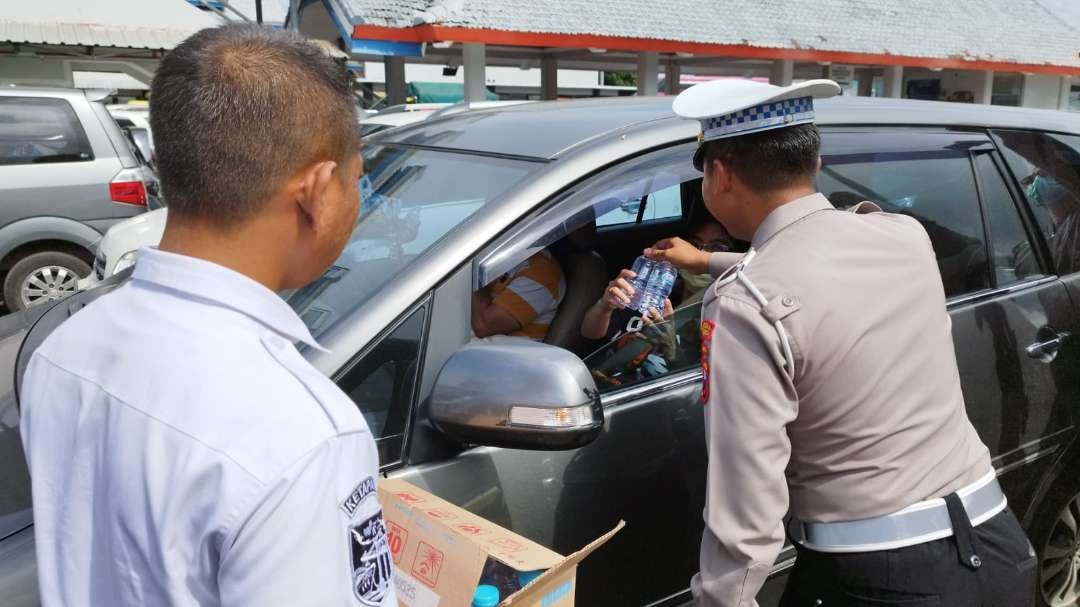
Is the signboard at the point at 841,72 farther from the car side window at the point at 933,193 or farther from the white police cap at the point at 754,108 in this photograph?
the white police cap at the point at 754,108

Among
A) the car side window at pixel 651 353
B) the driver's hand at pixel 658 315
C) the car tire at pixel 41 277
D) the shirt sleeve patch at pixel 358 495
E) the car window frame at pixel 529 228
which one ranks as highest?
the car window frame at pixel 529 228

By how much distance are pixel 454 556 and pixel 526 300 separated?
124cm

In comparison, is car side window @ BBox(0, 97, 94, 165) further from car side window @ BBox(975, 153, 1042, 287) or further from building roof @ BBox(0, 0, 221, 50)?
building roof @ BBox(0, 0, 221, 50)

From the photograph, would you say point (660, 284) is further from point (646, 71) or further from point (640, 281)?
point (646, 71)

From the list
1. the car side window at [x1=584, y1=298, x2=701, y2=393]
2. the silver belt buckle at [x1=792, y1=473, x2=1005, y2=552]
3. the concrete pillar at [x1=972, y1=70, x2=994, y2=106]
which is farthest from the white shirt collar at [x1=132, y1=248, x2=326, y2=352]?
the concrete pillar at [x1=972, y1=70, x2=994, y2=106]

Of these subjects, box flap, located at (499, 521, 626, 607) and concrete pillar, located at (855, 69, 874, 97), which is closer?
box flap, located at (499, 521, 626, 607)

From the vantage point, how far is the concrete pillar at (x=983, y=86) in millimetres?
16719

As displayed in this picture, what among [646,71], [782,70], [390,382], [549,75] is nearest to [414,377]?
[390,382]

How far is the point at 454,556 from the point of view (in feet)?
4.54

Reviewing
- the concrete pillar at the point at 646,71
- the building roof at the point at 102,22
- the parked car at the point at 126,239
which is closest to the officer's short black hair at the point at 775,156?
the parked car at the point at 126,239

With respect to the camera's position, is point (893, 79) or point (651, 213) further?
point (893, 79)

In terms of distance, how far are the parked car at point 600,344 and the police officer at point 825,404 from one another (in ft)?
0.30

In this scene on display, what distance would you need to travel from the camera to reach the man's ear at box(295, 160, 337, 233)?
3.14 ft

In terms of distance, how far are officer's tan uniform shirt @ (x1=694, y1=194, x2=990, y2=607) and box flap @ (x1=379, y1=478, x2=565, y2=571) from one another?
301 millimetres
